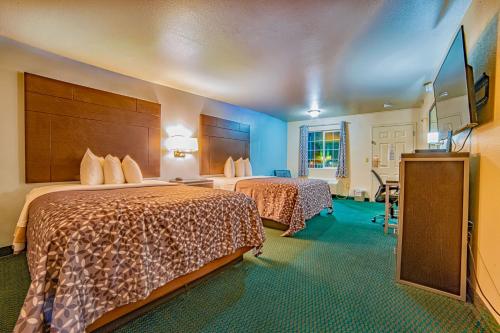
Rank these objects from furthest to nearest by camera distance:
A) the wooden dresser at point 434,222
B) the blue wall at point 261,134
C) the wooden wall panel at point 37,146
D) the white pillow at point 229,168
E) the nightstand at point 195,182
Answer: the blue wall at point 261,134, the white pillow at point 229,168, the nightstand at point 195,182, the wooden wall panel at point 37,146, the wooden dresser at point 434,222

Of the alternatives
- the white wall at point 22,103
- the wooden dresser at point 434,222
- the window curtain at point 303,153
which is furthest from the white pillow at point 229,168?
the wooden dresser at point 434,222

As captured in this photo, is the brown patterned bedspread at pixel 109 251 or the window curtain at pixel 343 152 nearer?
the brown patterned bedspread at pixel 109 251

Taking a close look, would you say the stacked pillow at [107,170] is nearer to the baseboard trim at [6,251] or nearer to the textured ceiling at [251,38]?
the baseboard trim at [6,251]

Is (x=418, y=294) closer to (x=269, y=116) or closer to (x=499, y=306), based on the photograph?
(x=499, y=306)

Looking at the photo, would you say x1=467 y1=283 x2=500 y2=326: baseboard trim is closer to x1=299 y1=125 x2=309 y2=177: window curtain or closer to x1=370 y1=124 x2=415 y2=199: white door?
x1=370 y1=124 x2=415 y2=199: white door

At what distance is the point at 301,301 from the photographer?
5.89 ft

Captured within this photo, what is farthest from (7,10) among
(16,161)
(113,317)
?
(113,317)

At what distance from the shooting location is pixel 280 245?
3.02 m

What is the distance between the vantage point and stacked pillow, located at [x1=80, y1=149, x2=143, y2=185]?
9.71 feet

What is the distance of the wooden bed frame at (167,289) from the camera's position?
1447mm

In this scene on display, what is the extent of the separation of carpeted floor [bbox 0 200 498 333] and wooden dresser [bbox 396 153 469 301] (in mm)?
142

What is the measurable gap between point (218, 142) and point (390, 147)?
4435 millimetres

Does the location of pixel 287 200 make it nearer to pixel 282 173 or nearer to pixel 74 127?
pixel 74 127

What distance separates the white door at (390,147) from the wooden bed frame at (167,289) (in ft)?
16.6
